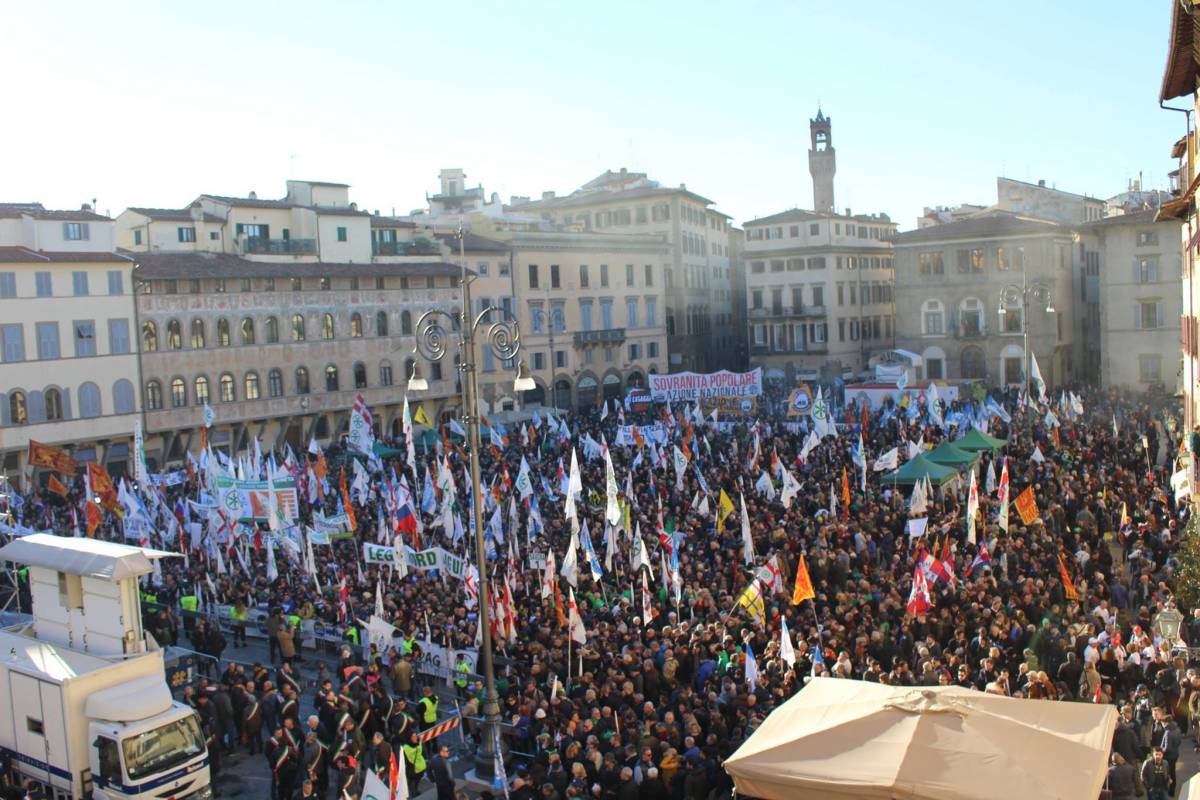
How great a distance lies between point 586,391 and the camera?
208 ft

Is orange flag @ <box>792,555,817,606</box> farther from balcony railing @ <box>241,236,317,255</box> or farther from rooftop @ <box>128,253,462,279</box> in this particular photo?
balcony railing @ <box>241,236,317,255</box>

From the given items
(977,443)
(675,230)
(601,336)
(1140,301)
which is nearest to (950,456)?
(977,443)

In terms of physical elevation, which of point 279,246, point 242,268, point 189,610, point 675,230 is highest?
point 675,230

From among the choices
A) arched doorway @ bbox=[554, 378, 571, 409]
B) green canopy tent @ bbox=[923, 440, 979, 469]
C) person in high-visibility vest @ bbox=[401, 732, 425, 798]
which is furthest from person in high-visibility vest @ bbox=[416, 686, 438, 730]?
arched doorway @ bbox=[554, 378, 571, 409]

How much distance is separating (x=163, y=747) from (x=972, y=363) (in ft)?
175

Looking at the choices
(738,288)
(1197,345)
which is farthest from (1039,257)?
(1197,345)

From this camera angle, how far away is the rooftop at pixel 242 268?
45.0 meters

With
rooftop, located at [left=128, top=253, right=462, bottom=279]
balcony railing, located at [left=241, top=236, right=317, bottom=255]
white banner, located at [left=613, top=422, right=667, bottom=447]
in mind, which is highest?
balcony railing, located at [left=241, top=236, right=317, bottom=255]

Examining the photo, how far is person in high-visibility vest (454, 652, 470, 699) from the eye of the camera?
56.1ft

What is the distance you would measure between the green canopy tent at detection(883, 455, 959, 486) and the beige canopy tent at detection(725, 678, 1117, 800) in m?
16.5

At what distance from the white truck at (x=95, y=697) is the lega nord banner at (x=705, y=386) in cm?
2751

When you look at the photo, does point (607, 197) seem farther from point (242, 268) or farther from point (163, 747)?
point (163, 747)

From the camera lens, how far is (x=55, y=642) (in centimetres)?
1559

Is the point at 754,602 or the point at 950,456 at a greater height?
the point at 950,456
